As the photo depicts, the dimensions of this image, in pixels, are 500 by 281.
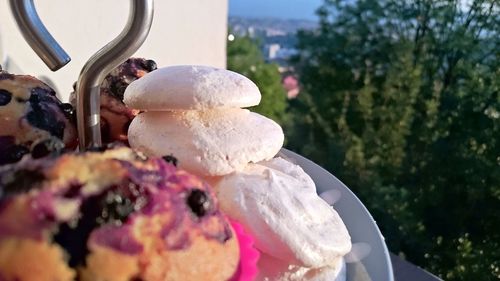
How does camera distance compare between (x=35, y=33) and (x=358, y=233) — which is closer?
(x=35, y=33)

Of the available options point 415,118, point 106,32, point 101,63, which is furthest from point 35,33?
point 415,118

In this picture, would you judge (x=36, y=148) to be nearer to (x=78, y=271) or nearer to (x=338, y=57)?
(x=78, y=271)

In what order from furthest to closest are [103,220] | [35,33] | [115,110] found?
1. [115,110]
2. [35,33]
3. [103,220]

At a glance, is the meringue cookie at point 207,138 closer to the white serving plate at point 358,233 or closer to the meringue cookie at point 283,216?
the meringue cookie at point 283,216

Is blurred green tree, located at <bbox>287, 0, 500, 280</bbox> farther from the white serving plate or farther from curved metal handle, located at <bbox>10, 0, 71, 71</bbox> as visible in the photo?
curved metal handle, located at <bbox>10, 0, 71, 71</bbox>

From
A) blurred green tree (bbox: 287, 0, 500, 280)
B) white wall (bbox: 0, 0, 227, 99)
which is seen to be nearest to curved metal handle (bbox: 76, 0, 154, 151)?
white wall (bbox: 0, 0, 227, 99)

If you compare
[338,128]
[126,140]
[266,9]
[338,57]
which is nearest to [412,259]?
[338,128]

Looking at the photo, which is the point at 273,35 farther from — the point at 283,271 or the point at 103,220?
the point at 103,220
